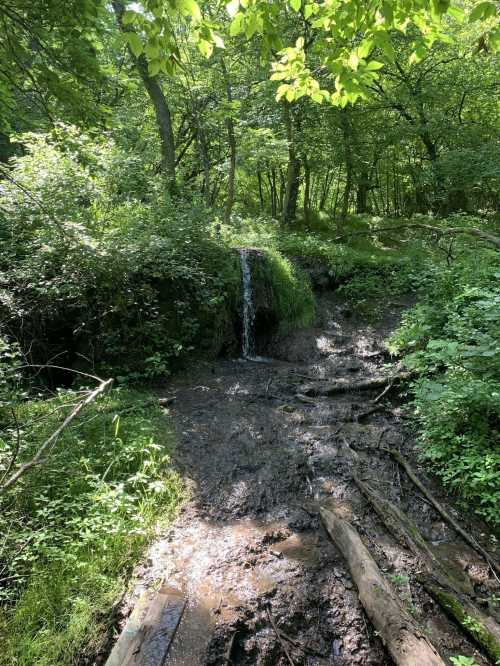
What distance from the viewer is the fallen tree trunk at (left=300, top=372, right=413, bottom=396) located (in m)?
6.56

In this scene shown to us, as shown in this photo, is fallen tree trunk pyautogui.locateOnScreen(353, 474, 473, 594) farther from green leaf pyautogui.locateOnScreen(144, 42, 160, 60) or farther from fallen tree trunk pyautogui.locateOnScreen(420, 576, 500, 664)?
green leaf pyautogui.locateOnScreen(144, 42, 160, 60)

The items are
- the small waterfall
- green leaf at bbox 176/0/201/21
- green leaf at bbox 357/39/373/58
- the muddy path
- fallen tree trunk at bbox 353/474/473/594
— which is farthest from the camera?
the small waterfall

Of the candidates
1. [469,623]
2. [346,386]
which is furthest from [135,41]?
[346,386]

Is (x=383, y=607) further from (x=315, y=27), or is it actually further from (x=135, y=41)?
(x=315, y=27)

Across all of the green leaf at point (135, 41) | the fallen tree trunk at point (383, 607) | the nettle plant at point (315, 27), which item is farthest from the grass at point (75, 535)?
the nettle plant at point (315, 27)

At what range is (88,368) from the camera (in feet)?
22.0

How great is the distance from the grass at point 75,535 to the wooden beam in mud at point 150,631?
182 mm

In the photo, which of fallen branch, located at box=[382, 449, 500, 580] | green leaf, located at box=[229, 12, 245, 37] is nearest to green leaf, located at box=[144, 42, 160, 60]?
green leaf, located at box=[229, 12, 245, 37]

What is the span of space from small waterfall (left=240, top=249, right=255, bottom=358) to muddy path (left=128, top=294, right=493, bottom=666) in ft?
7.64

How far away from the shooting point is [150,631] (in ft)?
8.21

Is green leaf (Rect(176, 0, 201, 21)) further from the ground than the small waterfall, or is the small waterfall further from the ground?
green leaf (Rect(176, 0, 201, 21))

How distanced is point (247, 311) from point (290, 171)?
7.27 metres

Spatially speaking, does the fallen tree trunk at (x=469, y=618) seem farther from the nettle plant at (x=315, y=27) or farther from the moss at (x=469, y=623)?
the nettle plant at (x=315, y=27)

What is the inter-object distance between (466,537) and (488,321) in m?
2.62
